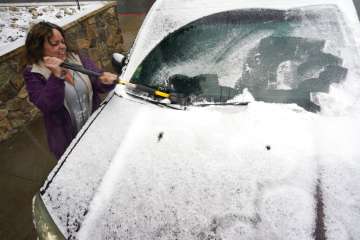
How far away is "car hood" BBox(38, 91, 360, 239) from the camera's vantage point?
4.08ft

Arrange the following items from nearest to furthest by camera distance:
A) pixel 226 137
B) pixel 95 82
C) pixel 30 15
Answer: pixel 226 137, pixel 95 82, pixel 30 15

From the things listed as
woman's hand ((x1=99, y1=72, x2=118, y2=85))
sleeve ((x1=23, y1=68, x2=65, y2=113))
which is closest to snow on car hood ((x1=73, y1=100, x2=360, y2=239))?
woman's hand ((x1=99, y1=72, x2=118, y2=85))

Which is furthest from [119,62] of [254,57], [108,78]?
[254,57]

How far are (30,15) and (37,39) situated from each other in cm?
375

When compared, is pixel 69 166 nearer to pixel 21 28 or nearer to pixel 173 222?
pixel 173 222

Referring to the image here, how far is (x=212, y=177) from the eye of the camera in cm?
140

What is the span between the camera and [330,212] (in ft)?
4.00

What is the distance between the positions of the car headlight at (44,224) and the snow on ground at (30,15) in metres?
2.94

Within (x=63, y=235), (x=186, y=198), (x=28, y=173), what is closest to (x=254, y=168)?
(x=186, y=198)

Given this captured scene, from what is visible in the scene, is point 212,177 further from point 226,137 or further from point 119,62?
point 119,62

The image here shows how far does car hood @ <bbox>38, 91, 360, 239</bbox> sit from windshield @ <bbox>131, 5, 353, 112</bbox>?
0.14m

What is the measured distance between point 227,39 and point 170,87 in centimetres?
57

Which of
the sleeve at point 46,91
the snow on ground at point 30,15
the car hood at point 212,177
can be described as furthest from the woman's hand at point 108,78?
the snow on ground at point 30,15

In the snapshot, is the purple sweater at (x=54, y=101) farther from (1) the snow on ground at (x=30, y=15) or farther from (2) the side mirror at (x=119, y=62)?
(1) the snow on ground at (x=30, y=15)
